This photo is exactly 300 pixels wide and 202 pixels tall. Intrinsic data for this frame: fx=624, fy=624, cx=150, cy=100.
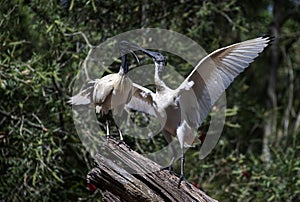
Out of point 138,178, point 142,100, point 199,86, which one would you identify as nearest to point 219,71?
point 199,86

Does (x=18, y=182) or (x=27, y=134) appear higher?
(x=27, y=134)

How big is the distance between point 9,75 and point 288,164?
75.6 inches

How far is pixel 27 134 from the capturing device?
12.1 feet

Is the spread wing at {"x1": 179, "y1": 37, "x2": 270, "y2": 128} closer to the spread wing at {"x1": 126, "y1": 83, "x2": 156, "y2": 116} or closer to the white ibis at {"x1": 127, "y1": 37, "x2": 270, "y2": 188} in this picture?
the white ibis at {"x1": 127, "y1": 37, "x2": 270, "y2": 188}

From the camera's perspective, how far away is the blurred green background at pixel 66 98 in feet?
12.0

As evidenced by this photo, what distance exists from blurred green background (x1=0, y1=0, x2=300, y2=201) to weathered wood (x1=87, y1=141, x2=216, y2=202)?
3.51 feet

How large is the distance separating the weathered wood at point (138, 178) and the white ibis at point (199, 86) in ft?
0.21

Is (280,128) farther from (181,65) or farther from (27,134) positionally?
(27,134)

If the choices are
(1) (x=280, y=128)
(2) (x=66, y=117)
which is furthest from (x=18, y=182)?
(1) (x=280, y=128)

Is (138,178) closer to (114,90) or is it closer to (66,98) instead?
(114,90)

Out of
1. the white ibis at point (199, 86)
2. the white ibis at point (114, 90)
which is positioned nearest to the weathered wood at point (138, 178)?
the white ibis at point (199, 86)

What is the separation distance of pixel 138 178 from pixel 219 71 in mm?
528

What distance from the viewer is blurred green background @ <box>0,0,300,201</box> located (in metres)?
3.66

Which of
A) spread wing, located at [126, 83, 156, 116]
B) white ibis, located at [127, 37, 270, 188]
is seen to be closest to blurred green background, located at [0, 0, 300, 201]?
spread wing, located at [126, 83, 156, 116]
